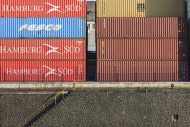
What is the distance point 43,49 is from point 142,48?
29.6 feet

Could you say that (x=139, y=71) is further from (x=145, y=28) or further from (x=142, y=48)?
(x=145, y=28)

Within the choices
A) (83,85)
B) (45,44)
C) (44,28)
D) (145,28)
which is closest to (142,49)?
(145,28)

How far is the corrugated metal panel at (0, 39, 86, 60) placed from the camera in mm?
29047

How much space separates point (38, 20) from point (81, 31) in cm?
409

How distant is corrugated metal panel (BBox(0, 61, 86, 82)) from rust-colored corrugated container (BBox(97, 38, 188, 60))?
2.40 m

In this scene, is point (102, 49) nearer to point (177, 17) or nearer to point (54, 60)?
point (54, 60)

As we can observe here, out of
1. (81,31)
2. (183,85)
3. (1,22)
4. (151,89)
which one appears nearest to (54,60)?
(81,31)

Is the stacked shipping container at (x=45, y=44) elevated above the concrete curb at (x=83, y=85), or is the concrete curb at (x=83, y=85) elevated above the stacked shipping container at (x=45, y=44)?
the stacked shipping container at (x=45, y=44)

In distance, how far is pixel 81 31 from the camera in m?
29.2

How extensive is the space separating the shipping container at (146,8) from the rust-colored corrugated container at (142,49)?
9.13 feet

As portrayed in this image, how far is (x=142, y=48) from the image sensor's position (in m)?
29.2

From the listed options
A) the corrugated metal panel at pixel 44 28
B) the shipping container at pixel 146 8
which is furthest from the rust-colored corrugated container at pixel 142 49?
the shipping container at pixel 146 8

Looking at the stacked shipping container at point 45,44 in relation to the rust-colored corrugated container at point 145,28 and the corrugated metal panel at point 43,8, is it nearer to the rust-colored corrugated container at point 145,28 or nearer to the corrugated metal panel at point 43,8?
the corrugated metal panel at point 43,8

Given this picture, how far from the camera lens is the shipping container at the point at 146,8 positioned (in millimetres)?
30359
